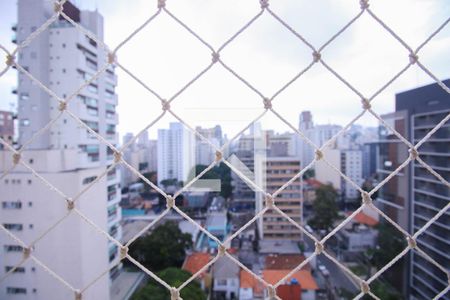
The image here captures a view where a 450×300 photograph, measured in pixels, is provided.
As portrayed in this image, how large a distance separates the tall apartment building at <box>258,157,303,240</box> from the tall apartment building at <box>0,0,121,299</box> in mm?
1534

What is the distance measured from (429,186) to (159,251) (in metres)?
4.59

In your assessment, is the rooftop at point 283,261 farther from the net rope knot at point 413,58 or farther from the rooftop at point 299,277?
the net rope knot at point 413,58

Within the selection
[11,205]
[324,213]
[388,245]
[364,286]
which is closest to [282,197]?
[364,286]

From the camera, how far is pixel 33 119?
5.21 m

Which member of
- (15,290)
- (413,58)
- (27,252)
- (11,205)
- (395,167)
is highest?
(413,58)

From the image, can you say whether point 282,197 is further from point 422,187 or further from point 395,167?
point 395,167

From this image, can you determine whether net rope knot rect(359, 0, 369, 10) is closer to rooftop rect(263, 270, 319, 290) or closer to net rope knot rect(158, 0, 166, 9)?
net rope knot rect(158, 0, 166, 9)

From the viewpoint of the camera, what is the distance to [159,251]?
5543mm

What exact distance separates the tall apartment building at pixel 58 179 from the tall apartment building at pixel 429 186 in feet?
13.1

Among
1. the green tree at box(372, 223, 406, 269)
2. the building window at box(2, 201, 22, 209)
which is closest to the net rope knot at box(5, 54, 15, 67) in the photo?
the building window at box(2, 201, 22, 209)

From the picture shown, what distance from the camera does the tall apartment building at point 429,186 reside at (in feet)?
12.3

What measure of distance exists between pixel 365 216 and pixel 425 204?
4.98 metres

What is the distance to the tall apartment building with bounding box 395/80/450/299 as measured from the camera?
3.74m

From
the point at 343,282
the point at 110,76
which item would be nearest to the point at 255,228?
the point at 343,282
